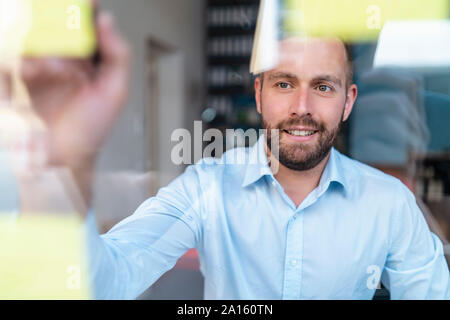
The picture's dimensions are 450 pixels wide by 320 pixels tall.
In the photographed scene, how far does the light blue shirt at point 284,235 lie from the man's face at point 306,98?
0.20ft

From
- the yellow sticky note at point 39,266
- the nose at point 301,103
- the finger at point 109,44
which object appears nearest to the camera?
the finger at point 109,44

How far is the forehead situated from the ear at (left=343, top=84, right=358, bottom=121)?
0.13ft

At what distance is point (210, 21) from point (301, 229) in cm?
225

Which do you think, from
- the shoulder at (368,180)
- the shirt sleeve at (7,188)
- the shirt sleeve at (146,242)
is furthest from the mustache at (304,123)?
the shirt sleeve at (7,188)

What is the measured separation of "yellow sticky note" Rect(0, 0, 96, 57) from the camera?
48cm

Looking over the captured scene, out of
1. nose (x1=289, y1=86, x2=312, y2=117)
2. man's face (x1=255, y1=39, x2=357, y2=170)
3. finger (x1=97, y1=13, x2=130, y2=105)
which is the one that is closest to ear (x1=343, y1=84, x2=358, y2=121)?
man's face (x1=255, y1=39, x2=357, y2=170)

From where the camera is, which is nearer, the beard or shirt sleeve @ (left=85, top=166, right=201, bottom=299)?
shirt sleeve @ (left=85, top=166, right=201, bottom=299)

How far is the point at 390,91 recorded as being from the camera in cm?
92

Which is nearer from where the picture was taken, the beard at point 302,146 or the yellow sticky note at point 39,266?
the yellow sticky note at point 39,266

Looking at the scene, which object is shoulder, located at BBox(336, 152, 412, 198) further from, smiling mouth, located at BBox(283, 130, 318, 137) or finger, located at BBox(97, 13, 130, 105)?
finger, located at BBox(97, 13, 130, 105)

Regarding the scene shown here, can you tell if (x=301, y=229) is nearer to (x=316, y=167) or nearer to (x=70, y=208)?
(x=316, y=167)

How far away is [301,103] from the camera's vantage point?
742 mm

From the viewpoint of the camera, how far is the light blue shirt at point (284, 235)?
2.49ft

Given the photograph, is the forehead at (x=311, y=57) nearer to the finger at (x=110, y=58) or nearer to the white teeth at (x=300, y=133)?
the white teeth at (x=300, y=133)
